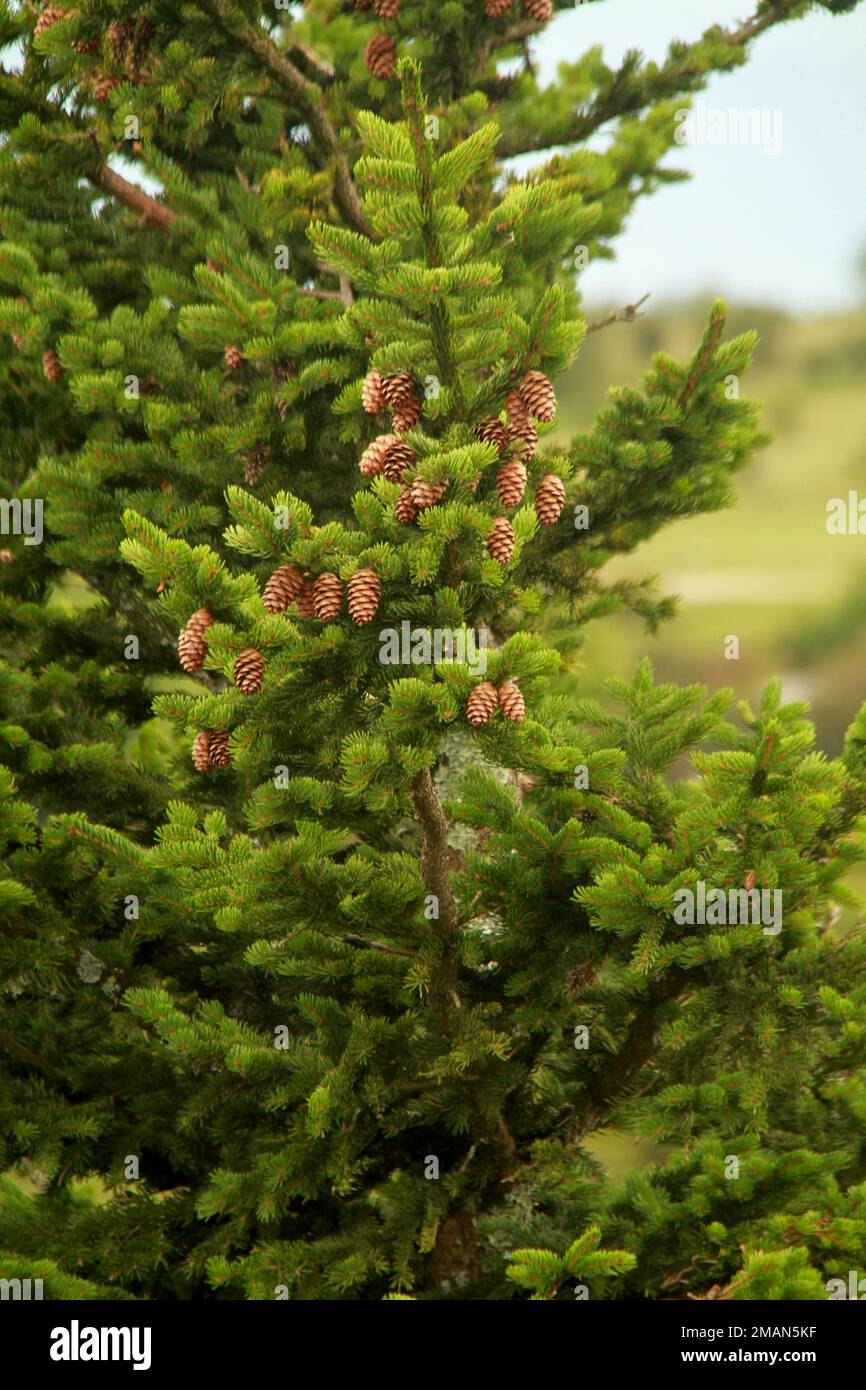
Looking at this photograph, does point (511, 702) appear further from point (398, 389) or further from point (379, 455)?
point (398, 389)

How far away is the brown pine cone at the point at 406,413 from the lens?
153 inches

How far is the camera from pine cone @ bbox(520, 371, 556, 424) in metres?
3.78

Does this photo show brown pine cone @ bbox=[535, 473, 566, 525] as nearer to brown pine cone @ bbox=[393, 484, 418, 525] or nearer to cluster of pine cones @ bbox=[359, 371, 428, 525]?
cluster of pine cones @ bbox=[359, 371, 428, 525]

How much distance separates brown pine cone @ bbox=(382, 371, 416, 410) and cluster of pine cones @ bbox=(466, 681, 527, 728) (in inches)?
37.3

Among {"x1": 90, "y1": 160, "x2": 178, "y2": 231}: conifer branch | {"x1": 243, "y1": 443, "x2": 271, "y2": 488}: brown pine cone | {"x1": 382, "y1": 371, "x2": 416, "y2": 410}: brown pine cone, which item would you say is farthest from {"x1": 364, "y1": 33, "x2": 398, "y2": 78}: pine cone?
{"x1": 382, "y1": 371, "x2": 416, "y2": 410}: brown pine cone

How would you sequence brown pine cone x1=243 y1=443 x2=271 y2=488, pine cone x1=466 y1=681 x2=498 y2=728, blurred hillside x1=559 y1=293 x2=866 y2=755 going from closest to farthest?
pine cone x1=466 y1=681 x2=498 y2=728, brown pine cone x1=243 y1=443 x2=271 y2=488, blurred hillside x1=559 y1=293 x2=866 y2=755

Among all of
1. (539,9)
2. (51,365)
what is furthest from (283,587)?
(539,9)

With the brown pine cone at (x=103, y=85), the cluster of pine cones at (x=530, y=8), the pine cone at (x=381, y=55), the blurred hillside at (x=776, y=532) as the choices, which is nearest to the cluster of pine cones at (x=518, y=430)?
the brown pine cone at (x=103, y=85)

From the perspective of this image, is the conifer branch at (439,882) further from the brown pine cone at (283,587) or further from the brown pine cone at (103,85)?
the brown pine cone at (103,85)

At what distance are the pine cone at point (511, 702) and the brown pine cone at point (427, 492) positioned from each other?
542mm

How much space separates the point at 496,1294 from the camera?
440 centimetres

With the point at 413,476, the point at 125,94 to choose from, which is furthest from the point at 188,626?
the point at 125,94

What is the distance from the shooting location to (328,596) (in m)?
3.62

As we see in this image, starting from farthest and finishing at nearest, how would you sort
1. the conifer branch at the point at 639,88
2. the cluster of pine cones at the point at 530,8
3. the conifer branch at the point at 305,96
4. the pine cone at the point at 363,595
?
the conifer branch at the point at 639,88
the cluster of pine cones at the point at 530,8
the conifer branch at the point at 305,96
the pine cone at the point at 363,595
